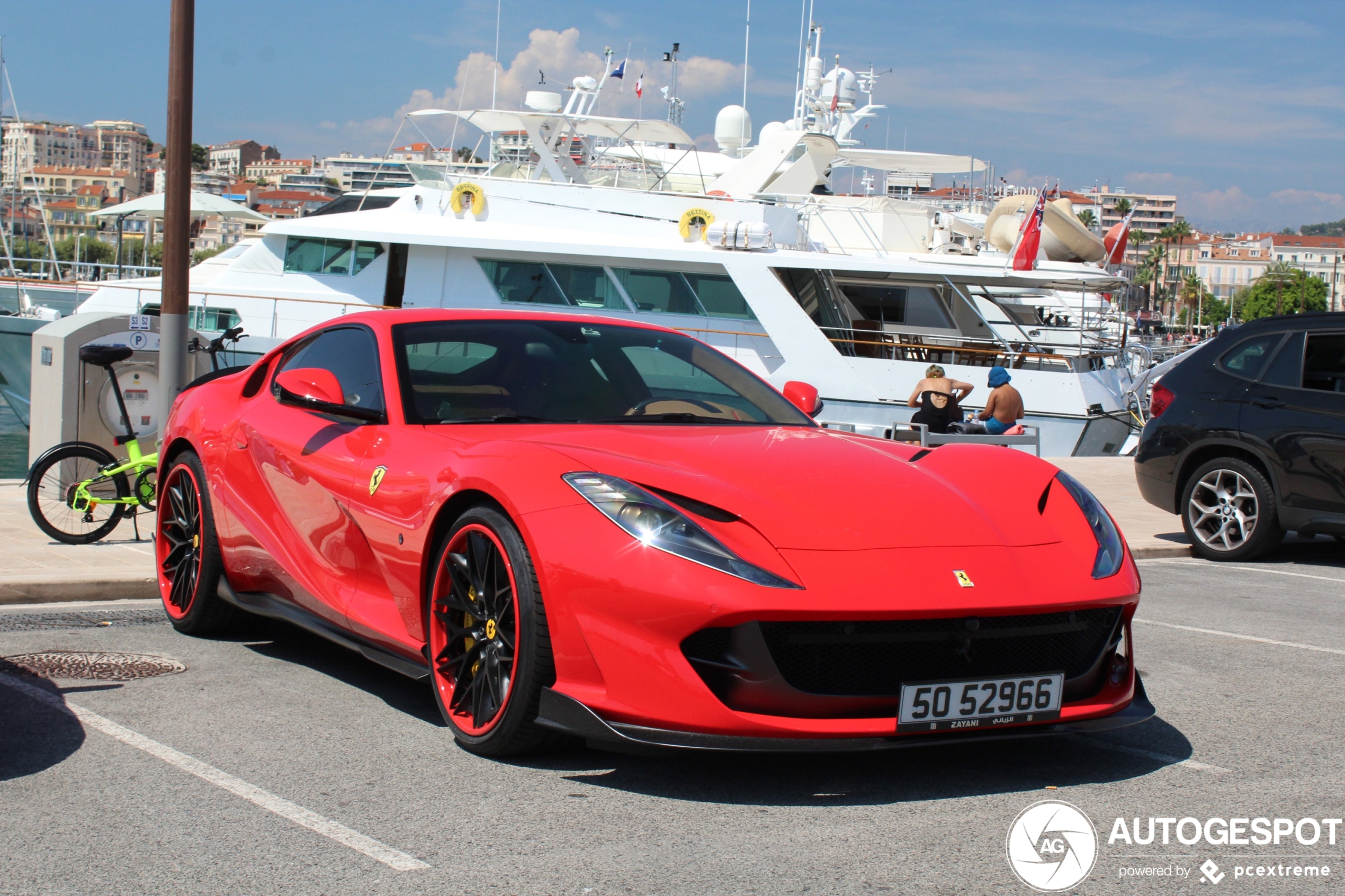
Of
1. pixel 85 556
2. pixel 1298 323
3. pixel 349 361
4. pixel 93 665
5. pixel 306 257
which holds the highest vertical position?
pixel 306 257

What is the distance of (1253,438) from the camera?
8594 millimetres

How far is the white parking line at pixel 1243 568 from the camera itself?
8.11 metres

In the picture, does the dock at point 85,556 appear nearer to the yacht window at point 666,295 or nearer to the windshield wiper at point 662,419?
the windshield wiper at point 662,419

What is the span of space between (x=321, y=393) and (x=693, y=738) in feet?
6.25

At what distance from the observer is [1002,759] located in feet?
12.3

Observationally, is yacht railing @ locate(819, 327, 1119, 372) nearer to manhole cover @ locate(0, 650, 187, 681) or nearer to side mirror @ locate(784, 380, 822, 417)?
side mirror @ locate(784, 380, 822, 417)

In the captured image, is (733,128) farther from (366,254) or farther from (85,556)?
(85,556)

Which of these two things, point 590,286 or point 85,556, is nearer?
point 85,556

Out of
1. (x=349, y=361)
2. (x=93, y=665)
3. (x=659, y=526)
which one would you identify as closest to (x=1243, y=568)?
(x=349, y=361)

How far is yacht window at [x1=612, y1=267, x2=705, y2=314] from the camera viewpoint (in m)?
20.8

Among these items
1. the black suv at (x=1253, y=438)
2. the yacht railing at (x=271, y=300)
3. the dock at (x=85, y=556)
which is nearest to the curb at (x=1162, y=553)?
the dock at (x=85, y=556)

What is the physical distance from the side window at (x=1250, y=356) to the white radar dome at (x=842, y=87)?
2207 cm

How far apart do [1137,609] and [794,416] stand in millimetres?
2883

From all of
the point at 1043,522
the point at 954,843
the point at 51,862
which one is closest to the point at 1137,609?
the point at 1043,522
